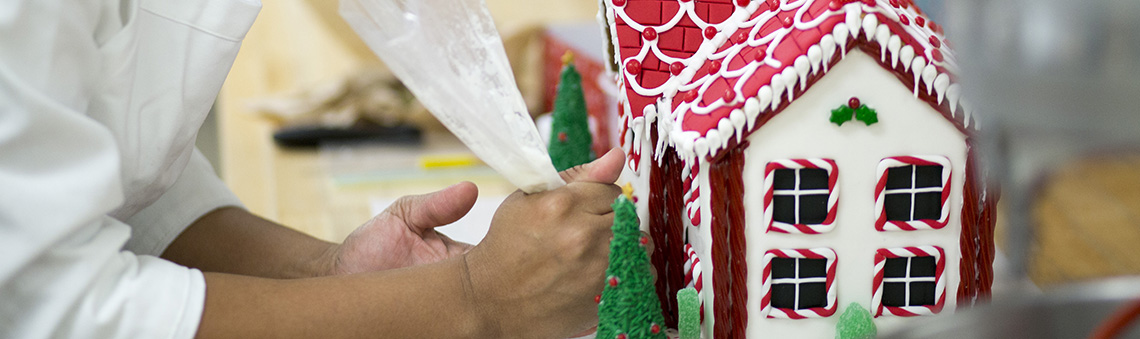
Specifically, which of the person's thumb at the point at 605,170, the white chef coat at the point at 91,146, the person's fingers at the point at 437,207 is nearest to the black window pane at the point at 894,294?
the person's thumb at the point at 605,170

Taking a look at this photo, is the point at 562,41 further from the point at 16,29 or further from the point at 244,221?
the point at 16,29

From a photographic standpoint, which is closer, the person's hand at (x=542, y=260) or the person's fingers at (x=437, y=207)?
the person's hand at (x=542, y=260)

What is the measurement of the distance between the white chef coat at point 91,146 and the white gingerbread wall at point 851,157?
373mm

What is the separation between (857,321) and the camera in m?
0.61

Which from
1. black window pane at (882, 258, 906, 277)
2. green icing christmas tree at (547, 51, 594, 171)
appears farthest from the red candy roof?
green icing christmas tree at (547, 51, 594, 171)

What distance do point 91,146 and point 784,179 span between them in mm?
443

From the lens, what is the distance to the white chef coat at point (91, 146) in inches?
19.4

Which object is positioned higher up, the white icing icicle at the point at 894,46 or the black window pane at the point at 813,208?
the white icing icicle at the point at 894,46

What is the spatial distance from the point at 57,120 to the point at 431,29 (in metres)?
0.27

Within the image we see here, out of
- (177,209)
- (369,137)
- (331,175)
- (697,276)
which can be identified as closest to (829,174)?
(697,276)

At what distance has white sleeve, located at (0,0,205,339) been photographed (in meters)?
0.49

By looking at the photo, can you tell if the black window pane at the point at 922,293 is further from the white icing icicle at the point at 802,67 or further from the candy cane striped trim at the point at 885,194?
the white icing icicle at the point at 802,67

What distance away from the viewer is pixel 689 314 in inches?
24.9

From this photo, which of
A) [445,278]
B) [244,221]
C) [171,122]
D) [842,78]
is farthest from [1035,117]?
[244,221]
